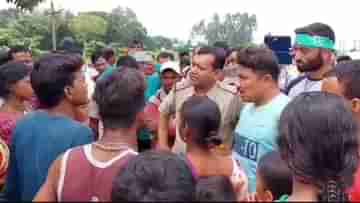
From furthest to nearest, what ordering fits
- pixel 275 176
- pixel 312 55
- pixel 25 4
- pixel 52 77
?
1. pixel 25 4
2. pixel 312 55
3. pixel 52 77
4. pixel 275 176

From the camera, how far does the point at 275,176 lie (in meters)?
2.33

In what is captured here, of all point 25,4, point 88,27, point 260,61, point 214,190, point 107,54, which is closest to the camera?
point 214,190

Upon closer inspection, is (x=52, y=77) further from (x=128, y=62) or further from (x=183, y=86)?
(x=128, y=62)

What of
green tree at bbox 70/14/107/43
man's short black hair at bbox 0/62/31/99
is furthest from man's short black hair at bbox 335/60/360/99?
green tree at bbox 70/14/107/43

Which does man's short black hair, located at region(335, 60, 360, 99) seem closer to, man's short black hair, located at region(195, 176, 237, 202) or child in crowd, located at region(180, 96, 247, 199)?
child in crowd, located at region(180, 96, 247, 199)

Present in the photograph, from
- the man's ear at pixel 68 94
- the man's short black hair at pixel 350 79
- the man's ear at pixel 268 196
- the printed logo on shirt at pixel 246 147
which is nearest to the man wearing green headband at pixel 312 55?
the printed logo on shirt at pixel 246 147

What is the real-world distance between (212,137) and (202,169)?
208 mm

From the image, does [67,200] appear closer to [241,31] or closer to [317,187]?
[317,187]

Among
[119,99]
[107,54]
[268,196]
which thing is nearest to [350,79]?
[268,196]

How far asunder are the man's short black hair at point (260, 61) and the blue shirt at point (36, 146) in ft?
4.61

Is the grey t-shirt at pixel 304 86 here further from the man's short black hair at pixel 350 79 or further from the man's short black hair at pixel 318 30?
the man's short black hair at pixel 350 79

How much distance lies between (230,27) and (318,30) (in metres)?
42.7

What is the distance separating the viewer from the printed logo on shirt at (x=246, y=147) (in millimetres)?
3275

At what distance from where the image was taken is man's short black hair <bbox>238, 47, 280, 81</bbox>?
3.51 meters
